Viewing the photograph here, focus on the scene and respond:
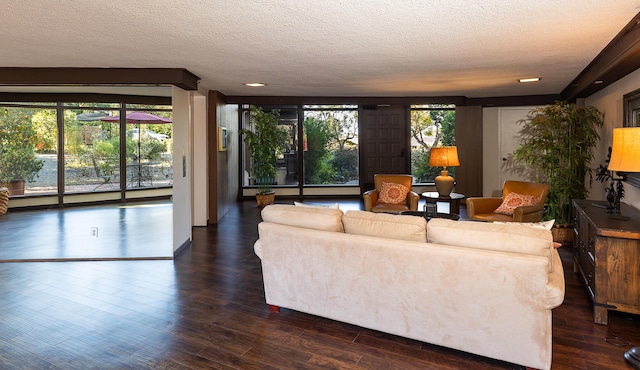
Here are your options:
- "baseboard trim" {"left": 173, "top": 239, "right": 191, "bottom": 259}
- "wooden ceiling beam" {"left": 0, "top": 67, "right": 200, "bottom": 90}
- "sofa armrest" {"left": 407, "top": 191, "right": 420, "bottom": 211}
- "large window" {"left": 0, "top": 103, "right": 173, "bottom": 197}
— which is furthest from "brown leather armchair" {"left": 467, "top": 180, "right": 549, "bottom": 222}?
"large window" {"left": 0, "top": 103, "right": 173, "bottom": 197}

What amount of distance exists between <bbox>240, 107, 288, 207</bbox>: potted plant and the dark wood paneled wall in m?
3.79

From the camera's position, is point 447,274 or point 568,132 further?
point 568,132

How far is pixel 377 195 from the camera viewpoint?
6.66 m

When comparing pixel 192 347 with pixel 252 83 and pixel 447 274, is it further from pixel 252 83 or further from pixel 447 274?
pixel 252 83

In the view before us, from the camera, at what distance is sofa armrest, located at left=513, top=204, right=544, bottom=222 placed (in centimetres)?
503

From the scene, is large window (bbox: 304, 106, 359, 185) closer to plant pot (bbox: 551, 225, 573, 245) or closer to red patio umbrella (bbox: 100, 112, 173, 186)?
red patio umbrella (bbox: 100, 112, 173, 186)

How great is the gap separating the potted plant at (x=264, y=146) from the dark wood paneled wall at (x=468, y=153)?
379 cm

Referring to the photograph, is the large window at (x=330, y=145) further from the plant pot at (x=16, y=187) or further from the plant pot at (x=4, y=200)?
the plant pot at (x=4, y=200)

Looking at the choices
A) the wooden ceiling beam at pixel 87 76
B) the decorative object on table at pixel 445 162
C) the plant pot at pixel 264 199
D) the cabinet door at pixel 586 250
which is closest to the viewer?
the cabinet door at pixel 586 250

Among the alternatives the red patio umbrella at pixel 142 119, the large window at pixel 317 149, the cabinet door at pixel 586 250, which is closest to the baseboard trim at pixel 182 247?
the red patio umbrella at pixel 142 119

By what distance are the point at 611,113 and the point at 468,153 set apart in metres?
3.36

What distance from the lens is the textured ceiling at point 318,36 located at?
2857 millimetres

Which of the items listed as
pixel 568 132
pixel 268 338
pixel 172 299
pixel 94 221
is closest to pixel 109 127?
pixel 94 221

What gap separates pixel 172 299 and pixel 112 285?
0.77 metres
